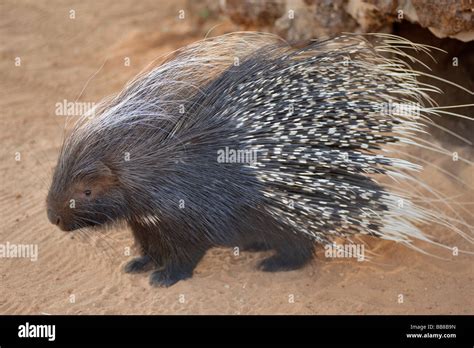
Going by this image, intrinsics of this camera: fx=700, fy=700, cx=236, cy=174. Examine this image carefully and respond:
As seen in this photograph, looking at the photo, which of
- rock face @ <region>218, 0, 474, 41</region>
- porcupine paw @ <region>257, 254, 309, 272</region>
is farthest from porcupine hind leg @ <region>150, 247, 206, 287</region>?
rock face @ <region>218, 0, 474, 41</region>

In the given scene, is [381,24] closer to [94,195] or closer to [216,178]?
[216,178]

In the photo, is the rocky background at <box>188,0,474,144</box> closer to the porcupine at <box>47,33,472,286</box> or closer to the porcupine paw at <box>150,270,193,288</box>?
the porcupine at <box>47,33,472,286</box>

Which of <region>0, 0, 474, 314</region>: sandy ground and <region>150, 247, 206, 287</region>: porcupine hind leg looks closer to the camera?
<region>0, 0, 474, 314</region>: sandy ground

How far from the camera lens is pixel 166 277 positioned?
3672 mm

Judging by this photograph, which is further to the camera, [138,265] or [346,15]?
[346,15]

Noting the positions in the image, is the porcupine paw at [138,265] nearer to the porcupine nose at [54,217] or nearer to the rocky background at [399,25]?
the porcupine nose at [54,217]

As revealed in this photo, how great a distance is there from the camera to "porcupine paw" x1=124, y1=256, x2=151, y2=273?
380cm

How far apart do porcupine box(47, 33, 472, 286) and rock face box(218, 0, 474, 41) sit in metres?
0.64

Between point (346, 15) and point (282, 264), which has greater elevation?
point (346, 15)

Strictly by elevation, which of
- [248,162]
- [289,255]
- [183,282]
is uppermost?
[248,162]

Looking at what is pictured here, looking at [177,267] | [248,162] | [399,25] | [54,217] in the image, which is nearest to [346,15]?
[399,25]

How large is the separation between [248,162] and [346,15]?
1.82 metres

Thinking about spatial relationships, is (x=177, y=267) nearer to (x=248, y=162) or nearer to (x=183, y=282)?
(x=183, y=282)

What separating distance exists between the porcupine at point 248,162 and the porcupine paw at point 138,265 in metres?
0.09
